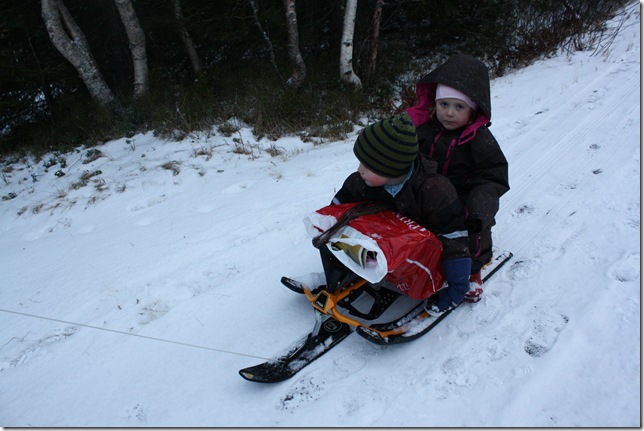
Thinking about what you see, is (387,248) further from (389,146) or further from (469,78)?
(469,78)

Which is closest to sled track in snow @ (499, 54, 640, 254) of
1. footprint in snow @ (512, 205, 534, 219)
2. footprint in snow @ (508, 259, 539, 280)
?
footprint in snow @ (512, 205, 534, 219)

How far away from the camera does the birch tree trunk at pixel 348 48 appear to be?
6.38 meters

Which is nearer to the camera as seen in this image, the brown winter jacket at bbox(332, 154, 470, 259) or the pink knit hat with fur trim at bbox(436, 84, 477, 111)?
the brown winter jacket at bbox(332, 154, 470, 259)

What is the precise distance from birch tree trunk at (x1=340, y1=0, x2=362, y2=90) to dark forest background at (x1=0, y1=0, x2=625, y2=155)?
5.7 inches

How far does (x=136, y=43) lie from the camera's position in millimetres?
6918

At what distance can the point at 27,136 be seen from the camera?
24.3ft

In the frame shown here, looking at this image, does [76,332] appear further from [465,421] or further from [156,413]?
[465,421]

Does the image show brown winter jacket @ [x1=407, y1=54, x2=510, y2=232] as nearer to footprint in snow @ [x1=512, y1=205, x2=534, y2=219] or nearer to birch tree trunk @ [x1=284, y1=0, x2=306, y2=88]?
footprint in snow @ [x1=512, y1=205, x2=534, y2=219]

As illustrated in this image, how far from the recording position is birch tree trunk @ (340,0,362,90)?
20.9 feet

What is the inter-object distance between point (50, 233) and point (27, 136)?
13.7ft

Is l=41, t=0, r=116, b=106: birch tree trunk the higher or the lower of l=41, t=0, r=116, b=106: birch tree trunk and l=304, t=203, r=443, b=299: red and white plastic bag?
the higher

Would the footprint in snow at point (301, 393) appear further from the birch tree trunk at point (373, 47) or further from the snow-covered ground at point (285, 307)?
the birch tree trunk at point (373, 47)

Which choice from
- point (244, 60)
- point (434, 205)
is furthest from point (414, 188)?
point (244, 60)

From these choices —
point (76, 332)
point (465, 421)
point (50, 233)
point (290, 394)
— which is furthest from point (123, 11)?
point (465, 421)
